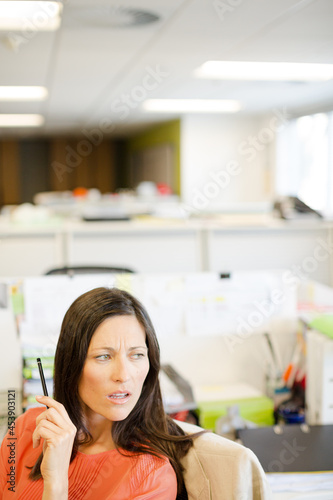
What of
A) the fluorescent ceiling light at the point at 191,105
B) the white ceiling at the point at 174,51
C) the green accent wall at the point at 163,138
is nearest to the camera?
the white ceiling at the point at 174,51

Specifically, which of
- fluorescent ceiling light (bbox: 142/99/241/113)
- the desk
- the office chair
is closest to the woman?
the desk

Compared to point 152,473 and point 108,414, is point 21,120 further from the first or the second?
point 152,473

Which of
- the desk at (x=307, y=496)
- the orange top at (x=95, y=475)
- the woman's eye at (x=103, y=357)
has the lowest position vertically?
the desk at (x=307, y=496)

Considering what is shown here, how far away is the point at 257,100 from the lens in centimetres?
583

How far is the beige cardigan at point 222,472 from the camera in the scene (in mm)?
1048

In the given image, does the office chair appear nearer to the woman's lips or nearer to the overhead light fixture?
the woman's lips

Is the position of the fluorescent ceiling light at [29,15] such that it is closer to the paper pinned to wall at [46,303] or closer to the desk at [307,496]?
the paper pinned to wall at [46,303]

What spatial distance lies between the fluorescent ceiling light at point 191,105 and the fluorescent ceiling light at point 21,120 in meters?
1.79

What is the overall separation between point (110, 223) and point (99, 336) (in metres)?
2.33

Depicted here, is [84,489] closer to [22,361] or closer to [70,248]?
[22,361]

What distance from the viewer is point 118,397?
112 centimetres

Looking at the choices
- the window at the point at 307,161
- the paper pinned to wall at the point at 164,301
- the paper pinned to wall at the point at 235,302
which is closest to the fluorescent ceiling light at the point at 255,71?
the window at the point at 307,161

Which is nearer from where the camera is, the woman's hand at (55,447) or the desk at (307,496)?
the woman's hand at (55,447)

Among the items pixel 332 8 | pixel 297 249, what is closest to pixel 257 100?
pixel 297 249
